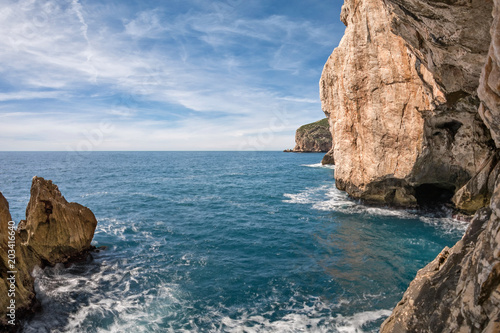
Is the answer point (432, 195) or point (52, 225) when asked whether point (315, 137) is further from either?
point (52, 225)

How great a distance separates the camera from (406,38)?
47.3 feet

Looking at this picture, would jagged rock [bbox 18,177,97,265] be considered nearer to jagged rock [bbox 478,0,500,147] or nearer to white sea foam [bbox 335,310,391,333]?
white sea foam [bbox 335,310,391,333]

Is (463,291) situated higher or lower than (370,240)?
higher

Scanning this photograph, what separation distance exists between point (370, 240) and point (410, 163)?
9310mm

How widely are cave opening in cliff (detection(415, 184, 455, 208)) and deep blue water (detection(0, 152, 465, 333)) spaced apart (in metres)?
3.47

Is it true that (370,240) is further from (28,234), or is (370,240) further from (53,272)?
(28,234)

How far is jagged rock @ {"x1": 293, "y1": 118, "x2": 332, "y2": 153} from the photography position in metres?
154

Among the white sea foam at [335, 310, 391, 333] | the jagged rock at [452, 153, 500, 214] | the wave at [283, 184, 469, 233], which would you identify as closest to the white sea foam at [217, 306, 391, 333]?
the white sea foam at [335, 310, 391, 333]

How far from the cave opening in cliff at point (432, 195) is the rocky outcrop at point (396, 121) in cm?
10

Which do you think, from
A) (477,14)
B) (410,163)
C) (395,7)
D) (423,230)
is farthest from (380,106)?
(477,14)

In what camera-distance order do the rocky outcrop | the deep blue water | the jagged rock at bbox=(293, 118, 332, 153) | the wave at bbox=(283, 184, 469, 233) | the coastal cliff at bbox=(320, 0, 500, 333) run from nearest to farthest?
the coastal cliff at bbox=(320, 0, 500, 333) < the deep blue water < the rocky outcrop < the wave at bbox=(283, 184, 469, 233) < the jagged rock at bbox=(293, 118, 332, 153)

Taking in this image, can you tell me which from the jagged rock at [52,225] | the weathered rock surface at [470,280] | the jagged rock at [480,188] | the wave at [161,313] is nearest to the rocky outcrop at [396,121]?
the jagged rock at [480,188]

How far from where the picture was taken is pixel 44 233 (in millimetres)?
16547

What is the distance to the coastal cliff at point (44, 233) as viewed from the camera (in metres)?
13.0
